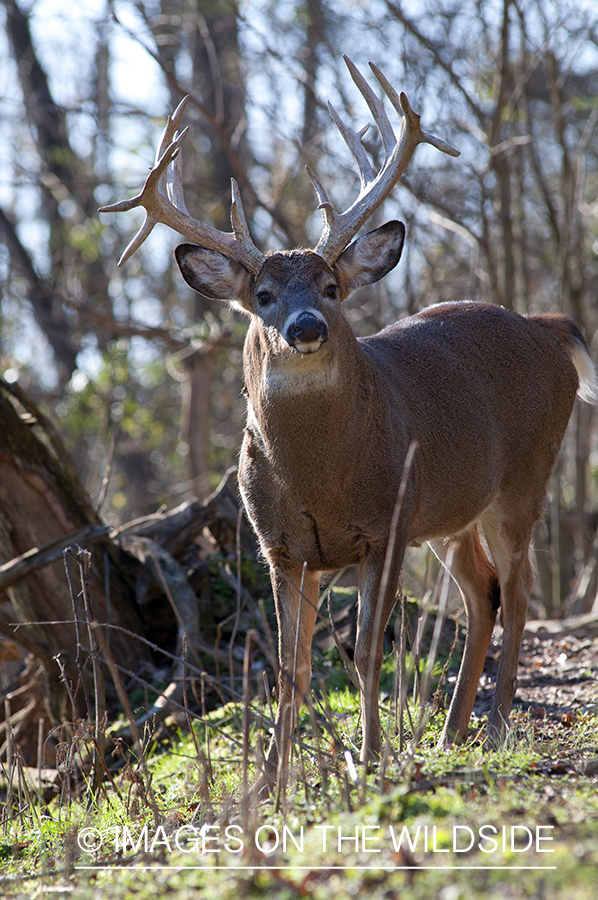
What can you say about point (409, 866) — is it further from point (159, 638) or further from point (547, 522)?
point (547, 522)

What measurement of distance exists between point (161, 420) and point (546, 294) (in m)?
7.18

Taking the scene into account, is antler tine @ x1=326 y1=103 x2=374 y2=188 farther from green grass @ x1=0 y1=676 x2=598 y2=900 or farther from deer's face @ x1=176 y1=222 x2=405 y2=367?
green grass @ x1=0 y1=676 x2=598 y2=900

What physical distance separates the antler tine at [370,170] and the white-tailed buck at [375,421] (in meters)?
0.01

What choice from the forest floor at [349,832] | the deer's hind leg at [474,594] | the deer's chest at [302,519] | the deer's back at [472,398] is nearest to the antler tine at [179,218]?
the deer's back at [472,398]

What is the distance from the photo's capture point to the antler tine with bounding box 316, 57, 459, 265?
5.07m

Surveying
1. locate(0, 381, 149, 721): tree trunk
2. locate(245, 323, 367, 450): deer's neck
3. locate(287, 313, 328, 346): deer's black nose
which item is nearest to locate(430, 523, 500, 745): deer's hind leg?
locate(245, 323, 367, 450): deer's neck

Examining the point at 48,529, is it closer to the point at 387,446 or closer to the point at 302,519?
the point at 302,519

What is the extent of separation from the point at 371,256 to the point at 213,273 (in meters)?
0.88

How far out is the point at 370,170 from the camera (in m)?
5.46

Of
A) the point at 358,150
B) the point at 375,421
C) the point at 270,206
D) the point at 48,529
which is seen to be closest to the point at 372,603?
the point at 375,421

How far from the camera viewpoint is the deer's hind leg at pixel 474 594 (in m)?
5.50

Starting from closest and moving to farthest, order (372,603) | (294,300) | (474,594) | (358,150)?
(372,603) < (294,300) < (358,150) < (474,594)

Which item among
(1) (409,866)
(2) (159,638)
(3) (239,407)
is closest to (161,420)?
(3) (239,407)

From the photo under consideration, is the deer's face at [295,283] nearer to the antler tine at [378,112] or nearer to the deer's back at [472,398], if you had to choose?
the deer's back at [472,398]
